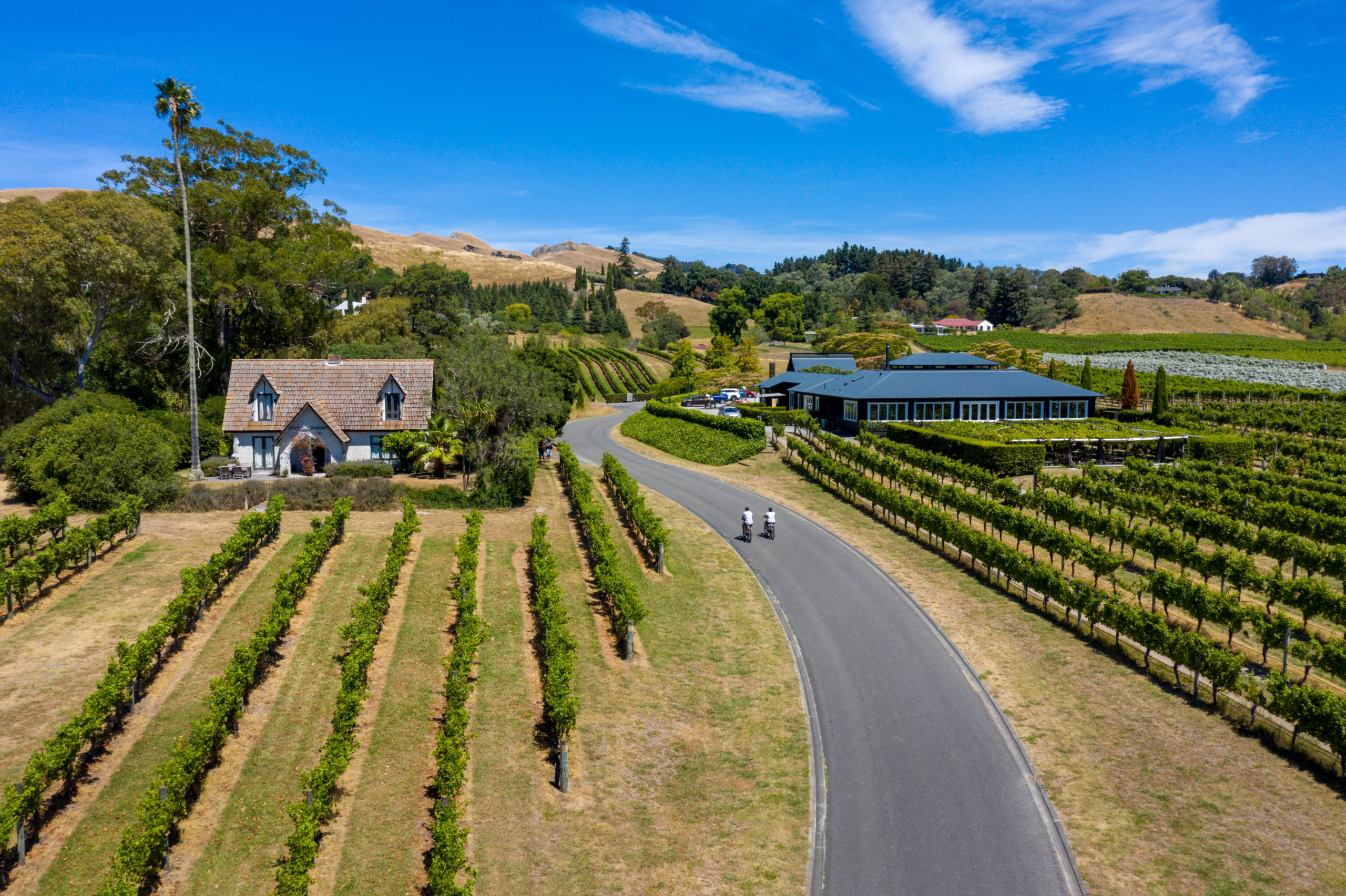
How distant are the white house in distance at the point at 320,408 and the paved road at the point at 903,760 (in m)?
30.9

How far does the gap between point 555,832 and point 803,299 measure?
610 ft

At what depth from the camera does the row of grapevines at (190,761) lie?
13.6 metres

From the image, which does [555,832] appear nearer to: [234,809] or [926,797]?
[234,809]

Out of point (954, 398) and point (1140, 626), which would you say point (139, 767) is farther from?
point (954, 398)

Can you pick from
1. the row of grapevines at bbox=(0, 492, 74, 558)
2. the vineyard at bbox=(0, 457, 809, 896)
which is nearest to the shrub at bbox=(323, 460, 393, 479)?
the vineyard at bbox=(0, 457, 809, 896)

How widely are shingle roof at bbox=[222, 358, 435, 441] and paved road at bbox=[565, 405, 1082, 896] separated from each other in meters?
30.9

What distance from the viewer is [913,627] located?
28016 mm

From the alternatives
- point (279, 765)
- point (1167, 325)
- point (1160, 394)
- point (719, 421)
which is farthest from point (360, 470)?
point (1167, 325)

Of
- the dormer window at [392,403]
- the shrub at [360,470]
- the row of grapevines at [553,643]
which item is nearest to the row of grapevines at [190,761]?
the row of grapevines at [553,643]

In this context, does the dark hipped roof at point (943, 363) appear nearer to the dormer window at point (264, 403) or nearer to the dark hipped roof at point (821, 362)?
the dark hipped roof at point (821, 362)

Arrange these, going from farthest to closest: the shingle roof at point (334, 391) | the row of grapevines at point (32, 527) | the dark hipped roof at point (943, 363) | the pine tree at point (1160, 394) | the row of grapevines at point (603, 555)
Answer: the dark hipped roof at point (943, 363) → the pine tree at point (1160, 394) → the shingle roof at point (334, 391) → the row of grapevines at point (32, 527) → the row of grapevines at point (603, 555)

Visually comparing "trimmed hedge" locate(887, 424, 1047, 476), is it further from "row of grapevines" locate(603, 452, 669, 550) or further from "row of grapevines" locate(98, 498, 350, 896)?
"row of grapevines" locate(98, 498, 350, 896)

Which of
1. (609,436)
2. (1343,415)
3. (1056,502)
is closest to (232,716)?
(1056,502)

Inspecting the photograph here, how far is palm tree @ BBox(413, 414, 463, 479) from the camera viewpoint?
4731cm
